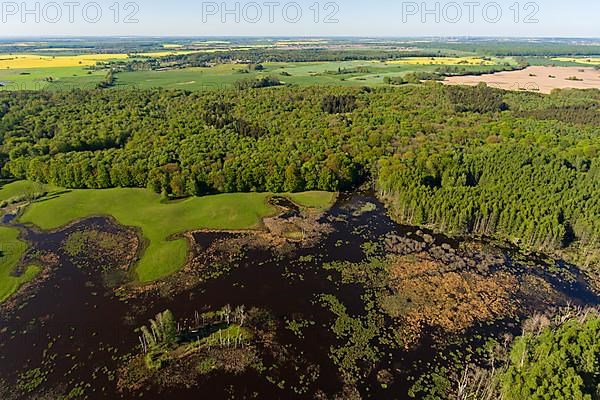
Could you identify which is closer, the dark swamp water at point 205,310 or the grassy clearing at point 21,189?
the dark swamp water at point 205,310

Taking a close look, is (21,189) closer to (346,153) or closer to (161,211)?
(161,211)

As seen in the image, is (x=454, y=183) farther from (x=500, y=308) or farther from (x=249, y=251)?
(x=249, y=251)

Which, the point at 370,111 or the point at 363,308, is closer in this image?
the point at 363,308

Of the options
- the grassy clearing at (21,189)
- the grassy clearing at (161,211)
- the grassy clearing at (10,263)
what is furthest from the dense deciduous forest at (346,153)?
the grassy clearing at (10,263)

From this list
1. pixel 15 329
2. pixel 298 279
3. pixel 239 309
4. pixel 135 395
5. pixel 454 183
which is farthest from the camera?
pixel 454 183

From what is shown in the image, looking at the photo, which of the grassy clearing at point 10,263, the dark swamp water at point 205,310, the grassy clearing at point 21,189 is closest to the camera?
the dark swamp water at point 205,310

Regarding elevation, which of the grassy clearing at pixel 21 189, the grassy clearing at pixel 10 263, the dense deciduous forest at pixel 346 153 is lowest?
the grassy clearing at pixel 10 263

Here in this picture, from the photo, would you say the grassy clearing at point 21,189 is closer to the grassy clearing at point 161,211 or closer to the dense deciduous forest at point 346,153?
the dense deciduous forest at point 346,153

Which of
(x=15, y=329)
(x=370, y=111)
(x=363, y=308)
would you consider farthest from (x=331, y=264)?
(x=370, y=111)
